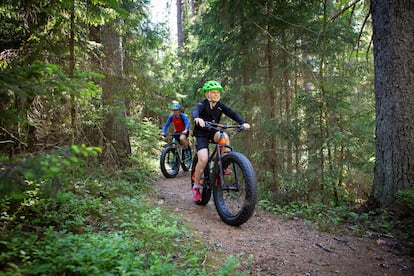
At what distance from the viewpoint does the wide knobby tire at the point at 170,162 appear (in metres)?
8.70

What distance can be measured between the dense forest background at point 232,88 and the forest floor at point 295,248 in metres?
1.06

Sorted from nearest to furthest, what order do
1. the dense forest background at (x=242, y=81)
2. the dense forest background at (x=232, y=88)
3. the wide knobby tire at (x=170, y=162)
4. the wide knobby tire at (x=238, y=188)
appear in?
1. the wide knobby tire at (x=238, y=188)
2. the dense forest background at (x=232, y=88)
3. the dense forest background at (x=242, y=81)
4. the wide knobby tire at (x=170, y=162)

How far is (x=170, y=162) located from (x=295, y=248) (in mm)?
6208

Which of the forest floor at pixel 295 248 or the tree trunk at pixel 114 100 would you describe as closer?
the forest floor at pixel 295 248

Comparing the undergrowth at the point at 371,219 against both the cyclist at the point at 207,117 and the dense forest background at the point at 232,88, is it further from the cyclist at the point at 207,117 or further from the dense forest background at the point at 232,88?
the cyclist at the point at 207,117

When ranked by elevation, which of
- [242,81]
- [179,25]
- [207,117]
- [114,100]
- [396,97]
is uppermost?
[179,25]

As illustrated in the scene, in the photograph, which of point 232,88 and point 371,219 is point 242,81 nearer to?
point 232,88

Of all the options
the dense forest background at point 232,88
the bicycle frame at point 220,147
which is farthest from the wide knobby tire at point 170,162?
the bicycle frame at point 220,147

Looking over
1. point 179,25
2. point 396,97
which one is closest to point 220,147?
point 396,97

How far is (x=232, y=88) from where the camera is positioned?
30.4 feet

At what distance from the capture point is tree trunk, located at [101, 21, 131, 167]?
22.9ft

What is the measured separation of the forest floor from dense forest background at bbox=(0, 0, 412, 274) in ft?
3.46

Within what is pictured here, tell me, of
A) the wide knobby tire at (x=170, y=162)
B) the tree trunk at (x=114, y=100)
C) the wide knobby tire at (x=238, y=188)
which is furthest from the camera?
the wide knobby tire at (x=170, y=162)

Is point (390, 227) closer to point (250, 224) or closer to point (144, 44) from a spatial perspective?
point (250, 224)
